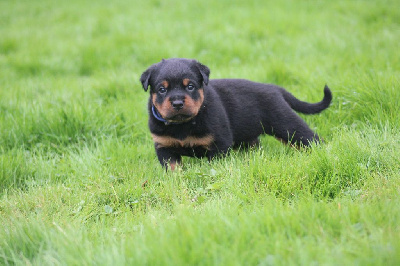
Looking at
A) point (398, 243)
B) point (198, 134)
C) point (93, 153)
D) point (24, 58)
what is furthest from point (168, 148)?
point (24, 58)

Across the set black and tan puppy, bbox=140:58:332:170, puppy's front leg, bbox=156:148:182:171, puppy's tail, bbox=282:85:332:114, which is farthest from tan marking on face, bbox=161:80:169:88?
puppy's tail, bbox=282:85:332:114

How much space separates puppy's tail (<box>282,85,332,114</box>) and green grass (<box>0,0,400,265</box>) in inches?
8.8

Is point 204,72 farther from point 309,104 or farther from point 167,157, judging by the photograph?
point 309,104

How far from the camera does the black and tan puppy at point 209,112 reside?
3.13m

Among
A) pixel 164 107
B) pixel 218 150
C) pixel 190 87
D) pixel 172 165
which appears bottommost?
pixel 172 165

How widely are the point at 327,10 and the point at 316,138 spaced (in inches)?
201

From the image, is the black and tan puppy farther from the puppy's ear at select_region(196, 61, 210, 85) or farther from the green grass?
the green grass

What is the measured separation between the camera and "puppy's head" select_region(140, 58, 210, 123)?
119 inches

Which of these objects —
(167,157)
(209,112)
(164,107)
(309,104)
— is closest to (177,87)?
(164,107)

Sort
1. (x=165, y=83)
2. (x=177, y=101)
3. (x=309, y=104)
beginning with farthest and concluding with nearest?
(x=309, y=104), (x=165, y=83), (x=177, y=101)

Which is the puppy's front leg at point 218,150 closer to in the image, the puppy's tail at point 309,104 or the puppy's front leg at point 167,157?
the puppy's front leg at point 167,157

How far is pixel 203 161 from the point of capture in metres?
3.30

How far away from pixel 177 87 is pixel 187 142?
461mm

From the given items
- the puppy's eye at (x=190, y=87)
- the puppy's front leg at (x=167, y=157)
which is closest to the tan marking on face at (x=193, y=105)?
the puppy's eye at (x=190, y=87)
